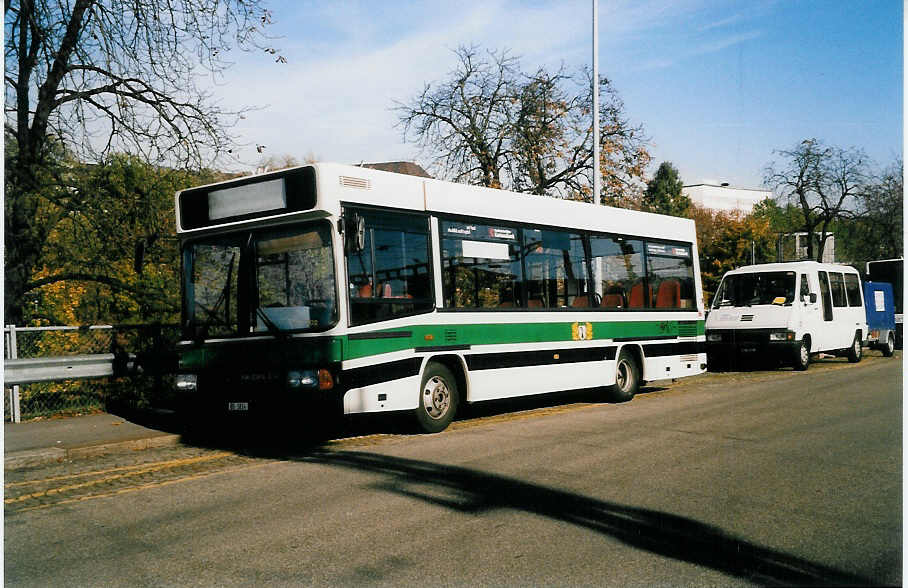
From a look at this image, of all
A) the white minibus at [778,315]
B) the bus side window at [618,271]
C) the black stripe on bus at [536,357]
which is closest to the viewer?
the black stripe on bus at [536,357]

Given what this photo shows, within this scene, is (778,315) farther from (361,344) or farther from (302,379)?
(302,379)

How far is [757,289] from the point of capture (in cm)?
2214

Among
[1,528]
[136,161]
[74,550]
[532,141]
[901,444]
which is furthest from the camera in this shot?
[532,141]

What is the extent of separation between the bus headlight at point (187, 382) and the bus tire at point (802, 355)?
622 inches

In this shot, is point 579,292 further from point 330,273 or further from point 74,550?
point 74,550

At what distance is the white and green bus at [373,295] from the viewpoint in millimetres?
9367

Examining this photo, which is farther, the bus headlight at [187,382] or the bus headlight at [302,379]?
the bus headlight at [187,382]

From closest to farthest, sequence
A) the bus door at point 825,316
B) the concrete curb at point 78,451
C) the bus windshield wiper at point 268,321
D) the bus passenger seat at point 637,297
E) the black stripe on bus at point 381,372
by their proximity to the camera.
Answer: the concrete curb at point 78,451 → the black stripe on bus at point 381,372 → the bus windshield wiper at point 268,321 → the bus passenger seat at point 637,297 → the bus door at point 825,316

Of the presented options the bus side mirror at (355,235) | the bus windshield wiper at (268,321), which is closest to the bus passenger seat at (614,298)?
the bus side mirror at (355,235)

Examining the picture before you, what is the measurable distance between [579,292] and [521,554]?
28.3 ft

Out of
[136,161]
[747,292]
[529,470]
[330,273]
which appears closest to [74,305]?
[136,161]

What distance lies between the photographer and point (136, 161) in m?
14.4

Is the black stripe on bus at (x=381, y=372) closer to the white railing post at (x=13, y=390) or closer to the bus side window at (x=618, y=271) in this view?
the bus side window at (x=618, y=271)

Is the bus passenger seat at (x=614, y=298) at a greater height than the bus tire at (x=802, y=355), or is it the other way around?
the bus passenger seat at (x=614, y=298)
